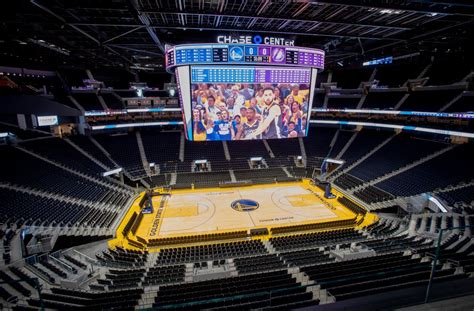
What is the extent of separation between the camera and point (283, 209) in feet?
74.6

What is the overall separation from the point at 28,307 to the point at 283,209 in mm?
18910

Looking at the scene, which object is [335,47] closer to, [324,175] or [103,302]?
[324,175]

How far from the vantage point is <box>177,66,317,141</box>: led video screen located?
683 inches

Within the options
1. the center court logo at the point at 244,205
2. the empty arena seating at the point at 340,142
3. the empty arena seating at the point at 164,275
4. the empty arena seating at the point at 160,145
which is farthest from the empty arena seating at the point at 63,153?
the empty arena seating at the point at 340,142

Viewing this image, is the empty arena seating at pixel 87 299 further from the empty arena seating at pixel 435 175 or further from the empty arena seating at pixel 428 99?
the empty arena seating at pixel 428 99

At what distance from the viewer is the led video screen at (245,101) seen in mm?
17359

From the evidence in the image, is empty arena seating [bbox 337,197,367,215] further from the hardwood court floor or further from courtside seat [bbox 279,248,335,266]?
courtside seat [bbox 279,248,335,266]

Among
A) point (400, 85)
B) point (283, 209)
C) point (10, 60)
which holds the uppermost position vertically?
point (10, 60)

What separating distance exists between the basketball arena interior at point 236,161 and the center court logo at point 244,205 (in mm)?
233

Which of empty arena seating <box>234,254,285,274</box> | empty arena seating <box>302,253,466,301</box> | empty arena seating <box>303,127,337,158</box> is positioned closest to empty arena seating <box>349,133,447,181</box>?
empty arena seating <box>303,127,337,158</box>

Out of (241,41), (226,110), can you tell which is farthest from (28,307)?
(241,41)

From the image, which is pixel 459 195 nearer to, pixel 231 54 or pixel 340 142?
pixel 340 142

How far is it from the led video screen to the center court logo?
7441mm

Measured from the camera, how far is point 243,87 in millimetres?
18281
